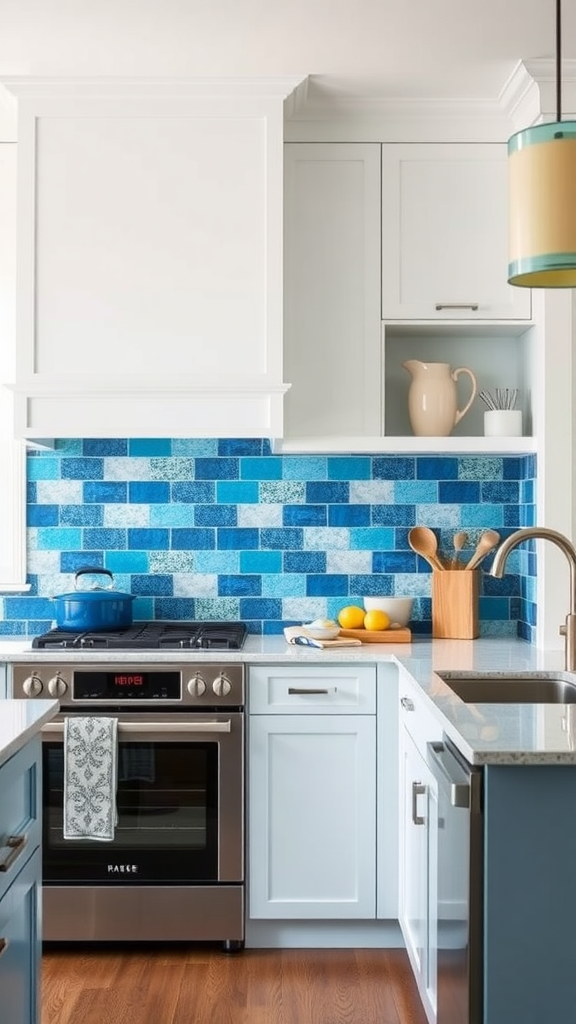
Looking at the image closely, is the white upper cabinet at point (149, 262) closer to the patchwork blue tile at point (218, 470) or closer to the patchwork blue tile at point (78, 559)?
the patchwork blue tile at point (218, 470)

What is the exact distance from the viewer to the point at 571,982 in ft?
5.82

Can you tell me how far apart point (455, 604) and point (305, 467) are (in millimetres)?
707

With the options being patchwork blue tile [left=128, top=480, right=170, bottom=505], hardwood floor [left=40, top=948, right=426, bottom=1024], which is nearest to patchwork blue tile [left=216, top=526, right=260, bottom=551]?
patchwork blue tile [left=128, top=480, right=170, bottom=505]

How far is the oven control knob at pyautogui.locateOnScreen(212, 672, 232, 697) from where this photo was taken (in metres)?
3.09

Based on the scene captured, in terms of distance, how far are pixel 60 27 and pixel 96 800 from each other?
7.27 feet

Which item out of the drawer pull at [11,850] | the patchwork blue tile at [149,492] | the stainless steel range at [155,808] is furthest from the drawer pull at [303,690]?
the drawer pull at [11,850]

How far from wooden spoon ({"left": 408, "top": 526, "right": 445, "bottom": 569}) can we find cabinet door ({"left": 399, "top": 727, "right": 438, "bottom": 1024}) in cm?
74

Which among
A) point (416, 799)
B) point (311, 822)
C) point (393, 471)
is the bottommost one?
point (311, 822)

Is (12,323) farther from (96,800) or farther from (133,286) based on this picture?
(96,800)

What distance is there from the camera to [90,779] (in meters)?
3.06

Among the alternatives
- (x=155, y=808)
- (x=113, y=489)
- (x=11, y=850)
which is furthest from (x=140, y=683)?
(x=11, y=850)

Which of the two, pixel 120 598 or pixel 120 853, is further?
pixel 120 598

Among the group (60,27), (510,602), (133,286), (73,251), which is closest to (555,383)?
(510,602)

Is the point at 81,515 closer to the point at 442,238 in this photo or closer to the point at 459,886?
the point at 442,238
